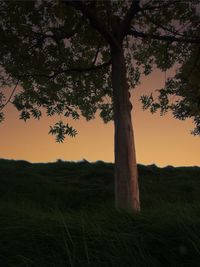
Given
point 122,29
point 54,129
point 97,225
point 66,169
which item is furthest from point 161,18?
point 66,169

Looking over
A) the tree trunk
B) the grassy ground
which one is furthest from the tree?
the grassy ground

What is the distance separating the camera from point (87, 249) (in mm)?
5812

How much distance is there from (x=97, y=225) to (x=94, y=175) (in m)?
19.3

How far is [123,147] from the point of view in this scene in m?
13.5

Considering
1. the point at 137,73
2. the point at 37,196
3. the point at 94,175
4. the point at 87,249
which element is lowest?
the point at 87,249

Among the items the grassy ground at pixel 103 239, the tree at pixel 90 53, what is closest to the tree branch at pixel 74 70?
the tree at pixel 90 53

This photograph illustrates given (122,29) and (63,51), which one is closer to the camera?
(122,29)

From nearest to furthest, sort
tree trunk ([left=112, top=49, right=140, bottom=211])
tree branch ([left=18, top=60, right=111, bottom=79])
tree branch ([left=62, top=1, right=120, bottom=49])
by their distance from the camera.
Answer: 1. tree trunk ([left=112, top=49, right=140, bottom=211])
2. tree branch ([left=62, top=1, right=120, bottom=49])
3. tree branch ([left=18, top=60, right=111, bottom=79])

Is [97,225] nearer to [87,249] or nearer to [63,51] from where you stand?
[87,249]

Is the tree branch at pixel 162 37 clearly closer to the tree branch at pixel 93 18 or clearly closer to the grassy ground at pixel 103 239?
the tree branch at pixel 93 18

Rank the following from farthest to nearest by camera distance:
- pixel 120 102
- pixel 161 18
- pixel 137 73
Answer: pixel 137 73
pixel 161 18
pixel 120 102

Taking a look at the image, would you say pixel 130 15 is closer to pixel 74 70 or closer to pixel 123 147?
pixel 74 70

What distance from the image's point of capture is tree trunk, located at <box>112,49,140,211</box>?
1322cm

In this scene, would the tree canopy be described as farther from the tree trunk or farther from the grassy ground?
the grassy ground
